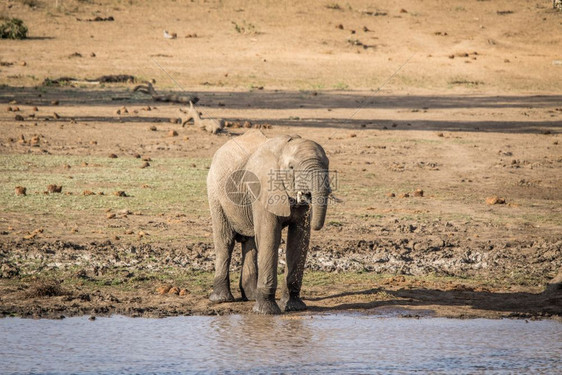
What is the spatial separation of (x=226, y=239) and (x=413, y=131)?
13039 millimetres

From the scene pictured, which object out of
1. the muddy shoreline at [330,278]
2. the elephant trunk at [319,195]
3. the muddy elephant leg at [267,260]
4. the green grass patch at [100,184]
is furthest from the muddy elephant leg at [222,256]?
the green grass patch at [100,184]

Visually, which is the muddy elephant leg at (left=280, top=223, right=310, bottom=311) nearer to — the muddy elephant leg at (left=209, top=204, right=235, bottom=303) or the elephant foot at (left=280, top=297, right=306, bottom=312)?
the elephant foot at (left=280, top=297, right=306, bottom=312)

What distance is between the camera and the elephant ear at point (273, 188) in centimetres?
769

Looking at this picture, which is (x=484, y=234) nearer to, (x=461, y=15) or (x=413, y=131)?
(x=413, y=131)

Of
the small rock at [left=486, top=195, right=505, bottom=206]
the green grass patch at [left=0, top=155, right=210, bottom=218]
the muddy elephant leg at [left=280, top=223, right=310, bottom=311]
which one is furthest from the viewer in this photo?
the small rock at [left=486, top=195, right=505, bottom=206]

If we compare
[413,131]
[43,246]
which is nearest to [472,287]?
[43,246]

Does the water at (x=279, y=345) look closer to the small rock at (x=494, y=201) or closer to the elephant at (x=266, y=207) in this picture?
the elephant at (x=266, y=207)

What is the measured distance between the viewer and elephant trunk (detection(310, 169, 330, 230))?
7.29 meters

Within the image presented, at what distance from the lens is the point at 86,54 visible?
1243 inches

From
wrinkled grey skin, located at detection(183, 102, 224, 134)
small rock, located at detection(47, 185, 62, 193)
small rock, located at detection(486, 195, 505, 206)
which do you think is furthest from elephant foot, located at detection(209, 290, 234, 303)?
wrinkled grey skin, located at detection(183, 102, 224, 134)

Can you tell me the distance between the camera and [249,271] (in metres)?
8.62

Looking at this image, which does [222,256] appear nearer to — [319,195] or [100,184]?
[319,195]

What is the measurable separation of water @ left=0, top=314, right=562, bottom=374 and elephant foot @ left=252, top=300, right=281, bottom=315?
0.07 meters

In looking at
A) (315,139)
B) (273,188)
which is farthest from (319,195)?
(315,139)
